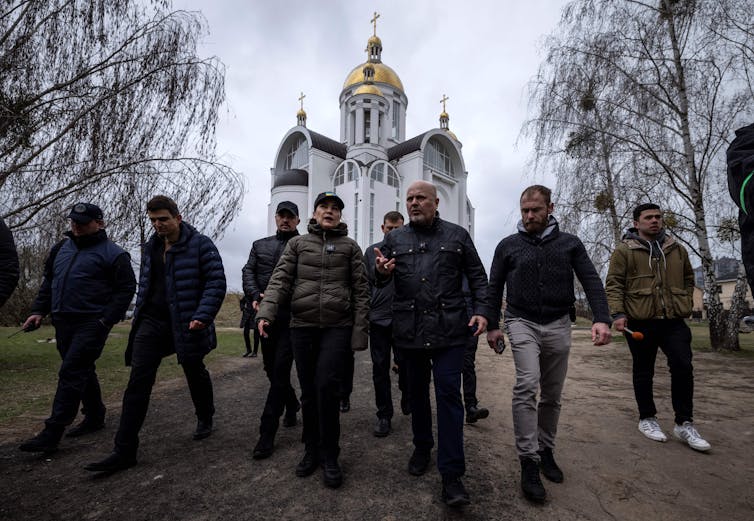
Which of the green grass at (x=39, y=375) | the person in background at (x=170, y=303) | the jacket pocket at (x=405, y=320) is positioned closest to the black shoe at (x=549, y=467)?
the jacket pocket at (x=405, y=320)

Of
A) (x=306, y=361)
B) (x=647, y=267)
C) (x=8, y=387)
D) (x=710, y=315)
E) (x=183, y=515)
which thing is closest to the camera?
(x=183, y=515)

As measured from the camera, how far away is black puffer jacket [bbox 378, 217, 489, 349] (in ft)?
9.37

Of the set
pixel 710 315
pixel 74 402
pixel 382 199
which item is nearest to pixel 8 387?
pixel 74 402

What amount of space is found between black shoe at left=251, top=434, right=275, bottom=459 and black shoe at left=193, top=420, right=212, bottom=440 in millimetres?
680

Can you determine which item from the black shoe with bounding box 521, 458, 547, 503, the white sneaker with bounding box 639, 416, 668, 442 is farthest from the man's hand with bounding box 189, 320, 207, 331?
the white sneaker with bounding box 639, 416, 668, 442

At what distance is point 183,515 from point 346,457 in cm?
129

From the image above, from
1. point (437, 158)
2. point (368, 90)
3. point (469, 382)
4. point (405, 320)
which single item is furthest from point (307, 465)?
point (368, 90)

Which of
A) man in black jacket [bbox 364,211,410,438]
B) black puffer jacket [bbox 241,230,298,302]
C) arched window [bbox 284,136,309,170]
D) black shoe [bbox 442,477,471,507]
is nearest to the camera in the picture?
black shoe [bbox 442,477,471,507]

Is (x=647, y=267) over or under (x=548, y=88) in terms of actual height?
under

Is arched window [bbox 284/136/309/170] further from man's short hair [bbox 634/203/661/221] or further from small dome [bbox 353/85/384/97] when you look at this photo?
man's short hair [bbox 634/203/661/221]

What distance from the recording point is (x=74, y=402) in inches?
136

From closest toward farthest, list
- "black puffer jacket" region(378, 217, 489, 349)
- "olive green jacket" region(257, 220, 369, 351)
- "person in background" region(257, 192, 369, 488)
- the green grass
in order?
"black puffer jacket" region(378, 217, 489, 349) < "person in background" region(257, 192, 369, 488) < "olive green jacket" region(257, 220, 369, 351) < the green grass

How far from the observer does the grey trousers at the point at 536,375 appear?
9.31ft

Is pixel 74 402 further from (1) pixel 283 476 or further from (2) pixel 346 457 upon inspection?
(2) pixel 346 457
